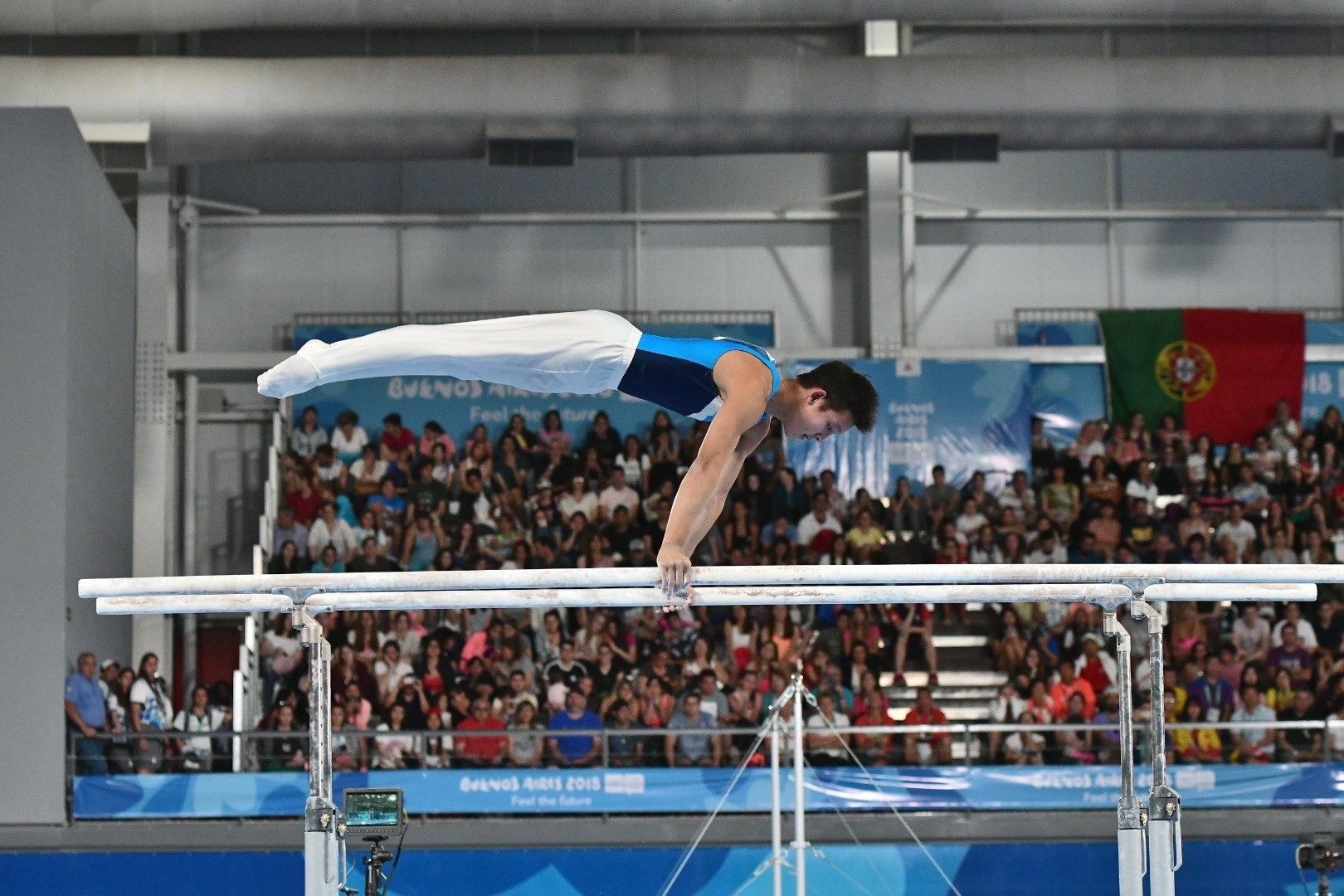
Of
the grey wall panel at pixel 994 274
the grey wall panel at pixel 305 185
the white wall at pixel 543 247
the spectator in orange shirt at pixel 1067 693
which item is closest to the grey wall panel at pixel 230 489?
the white wall at pixel 543 247

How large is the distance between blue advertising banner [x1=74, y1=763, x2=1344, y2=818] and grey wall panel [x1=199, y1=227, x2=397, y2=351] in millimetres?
6462

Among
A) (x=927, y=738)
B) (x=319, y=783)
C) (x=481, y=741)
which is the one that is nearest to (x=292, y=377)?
(x=319, y=783)

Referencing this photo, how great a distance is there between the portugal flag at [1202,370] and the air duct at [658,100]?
9.87 ft

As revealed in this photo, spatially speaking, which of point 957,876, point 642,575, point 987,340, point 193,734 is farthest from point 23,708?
point 987,340

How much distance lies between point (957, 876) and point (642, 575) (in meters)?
5.67

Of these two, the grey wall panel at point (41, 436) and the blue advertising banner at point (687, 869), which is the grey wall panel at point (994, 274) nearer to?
the blue advertising banner at point (687, 869)

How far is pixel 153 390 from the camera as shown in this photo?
14.2m

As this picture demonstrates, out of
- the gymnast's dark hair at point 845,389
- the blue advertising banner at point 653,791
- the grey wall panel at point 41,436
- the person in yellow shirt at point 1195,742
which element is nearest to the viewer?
the gymnast's dark hair at point 845,389

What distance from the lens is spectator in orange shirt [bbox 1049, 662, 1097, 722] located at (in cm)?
1052

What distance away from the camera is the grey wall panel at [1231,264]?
50.9ft

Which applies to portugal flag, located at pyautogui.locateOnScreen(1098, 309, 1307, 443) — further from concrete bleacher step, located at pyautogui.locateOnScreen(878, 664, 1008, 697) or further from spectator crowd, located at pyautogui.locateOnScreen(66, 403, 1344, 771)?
concrete bleacher step, located at pyautogui.locateOnScreen(878, 664, 1008, 697)

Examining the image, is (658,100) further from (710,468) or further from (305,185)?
(710,468)

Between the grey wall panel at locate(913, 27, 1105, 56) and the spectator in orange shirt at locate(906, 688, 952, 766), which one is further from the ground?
the grey wall panel at locate(913, 27, 1105, 56)

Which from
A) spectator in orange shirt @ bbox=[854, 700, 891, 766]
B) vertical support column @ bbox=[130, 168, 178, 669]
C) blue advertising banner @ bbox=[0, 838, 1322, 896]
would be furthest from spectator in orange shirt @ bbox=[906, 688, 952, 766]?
vertical support column @ bbox=[130, 168, 178, 669]
